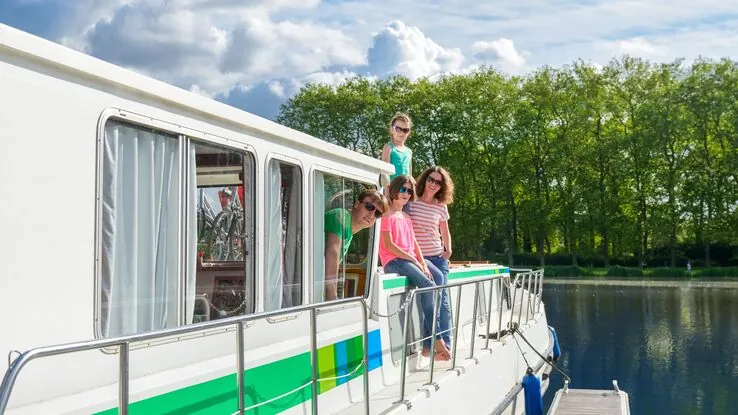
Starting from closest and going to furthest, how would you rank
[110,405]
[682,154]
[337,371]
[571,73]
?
[110,405]
[337,371]
[682,154]
[571,73]

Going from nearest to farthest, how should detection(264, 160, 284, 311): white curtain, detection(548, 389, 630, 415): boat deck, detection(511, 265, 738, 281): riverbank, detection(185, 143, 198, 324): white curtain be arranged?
detection(185, 143, 198, 324): white curtain → detection(264, 160, 284, 311): white curtain → detection(548, 389, 630, 415): boat deck → detection(511, 265, 738, 281): riverbank

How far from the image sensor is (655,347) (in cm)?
2339

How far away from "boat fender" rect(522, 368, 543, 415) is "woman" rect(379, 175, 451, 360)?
261 cm

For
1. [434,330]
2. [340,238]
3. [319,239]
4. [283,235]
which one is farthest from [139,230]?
[434,330]

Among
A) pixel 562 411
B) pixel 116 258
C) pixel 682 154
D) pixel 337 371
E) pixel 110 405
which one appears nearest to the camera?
pixel 110 405

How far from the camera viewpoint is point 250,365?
4738 millimetres

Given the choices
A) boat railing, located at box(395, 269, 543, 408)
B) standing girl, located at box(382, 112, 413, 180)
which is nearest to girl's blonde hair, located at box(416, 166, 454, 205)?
standing girl, located at box(382, 112, 413, 180)

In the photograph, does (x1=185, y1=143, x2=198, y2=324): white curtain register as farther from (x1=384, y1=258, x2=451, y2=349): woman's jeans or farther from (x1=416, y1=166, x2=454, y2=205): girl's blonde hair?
(x1=416, y1=166, x2=454, y2=205): girl's blonde hair

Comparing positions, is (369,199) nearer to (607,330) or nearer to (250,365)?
(250,365)

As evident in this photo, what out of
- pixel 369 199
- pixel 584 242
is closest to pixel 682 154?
pixel 584 242

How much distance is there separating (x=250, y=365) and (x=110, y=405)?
52.4 inches

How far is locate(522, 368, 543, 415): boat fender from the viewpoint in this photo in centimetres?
1016

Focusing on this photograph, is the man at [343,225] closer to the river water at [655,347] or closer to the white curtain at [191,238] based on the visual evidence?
the white curtain at [191,238]

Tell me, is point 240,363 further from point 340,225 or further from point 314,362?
point 340,225
